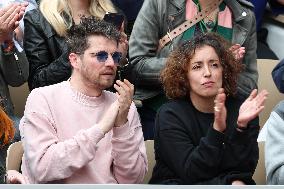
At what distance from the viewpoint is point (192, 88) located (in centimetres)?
275

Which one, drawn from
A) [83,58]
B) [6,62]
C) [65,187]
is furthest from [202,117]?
[65,187]

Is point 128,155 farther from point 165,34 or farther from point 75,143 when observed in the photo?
point 165,34

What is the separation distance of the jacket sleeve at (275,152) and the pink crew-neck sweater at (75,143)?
499 millimetres

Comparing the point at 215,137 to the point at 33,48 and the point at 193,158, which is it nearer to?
the point at 193,158

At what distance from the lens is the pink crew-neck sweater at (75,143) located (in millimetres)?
2514

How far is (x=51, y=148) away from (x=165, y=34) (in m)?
1.01

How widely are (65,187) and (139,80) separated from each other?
183 cm

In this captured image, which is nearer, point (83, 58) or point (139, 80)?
point (83, 58)

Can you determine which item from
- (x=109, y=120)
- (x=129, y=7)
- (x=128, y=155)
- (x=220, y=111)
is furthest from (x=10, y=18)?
(x=220, y=111)

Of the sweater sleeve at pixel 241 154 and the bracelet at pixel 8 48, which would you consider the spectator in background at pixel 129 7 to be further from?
the sweater sleeve at pixel 241 154

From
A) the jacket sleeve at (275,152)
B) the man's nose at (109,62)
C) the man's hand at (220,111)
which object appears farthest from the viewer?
the man's nose at (109,62)

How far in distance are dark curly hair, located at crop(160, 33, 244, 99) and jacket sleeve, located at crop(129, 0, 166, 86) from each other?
1.28ft

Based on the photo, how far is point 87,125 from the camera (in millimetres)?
2668

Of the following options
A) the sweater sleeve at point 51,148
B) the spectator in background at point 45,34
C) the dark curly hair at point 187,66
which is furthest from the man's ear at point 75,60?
the spectator in background at point 45,34
